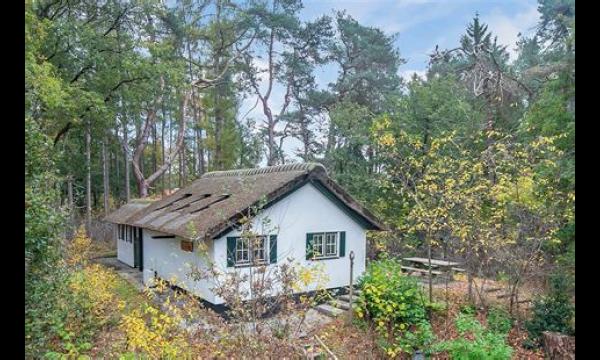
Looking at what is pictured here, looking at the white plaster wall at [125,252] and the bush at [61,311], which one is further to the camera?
the white plaster wall at [125,252]

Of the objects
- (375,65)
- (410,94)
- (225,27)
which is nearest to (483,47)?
(410,94)

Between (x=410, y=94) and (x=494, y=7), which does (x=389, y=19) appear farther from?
(x=410, y=94)

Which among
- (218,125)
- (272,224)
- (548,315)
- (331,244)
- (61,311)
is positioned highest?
(218,125)

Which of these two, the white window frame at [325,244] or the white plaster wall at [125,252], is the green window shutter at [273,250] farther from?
the white plaster wall at [125,252]

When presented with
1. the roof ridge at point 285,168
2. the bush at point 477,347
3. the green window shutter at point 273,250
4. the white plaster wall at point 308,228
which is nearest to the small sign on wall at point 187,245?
the white plaster wall at point 308,228

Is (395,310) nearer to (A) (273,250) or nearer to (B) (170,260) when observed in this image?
(A) (273,250)

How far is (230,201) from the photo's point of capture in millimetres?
8250

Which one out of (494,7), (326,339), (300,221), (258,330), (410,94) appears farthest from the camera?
(410,94)

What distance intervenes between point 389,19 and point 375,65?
14.1m

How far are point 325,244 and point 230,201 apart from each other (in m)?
2.41

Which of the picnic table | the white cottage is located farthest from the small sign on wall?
the picnic table

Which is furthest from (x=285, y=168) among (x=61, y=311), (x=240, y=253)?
(x=61, y=311)

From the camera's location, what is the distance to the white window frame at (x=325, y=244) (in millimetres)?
8786

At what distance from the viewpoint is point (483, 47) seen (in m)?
4.79
